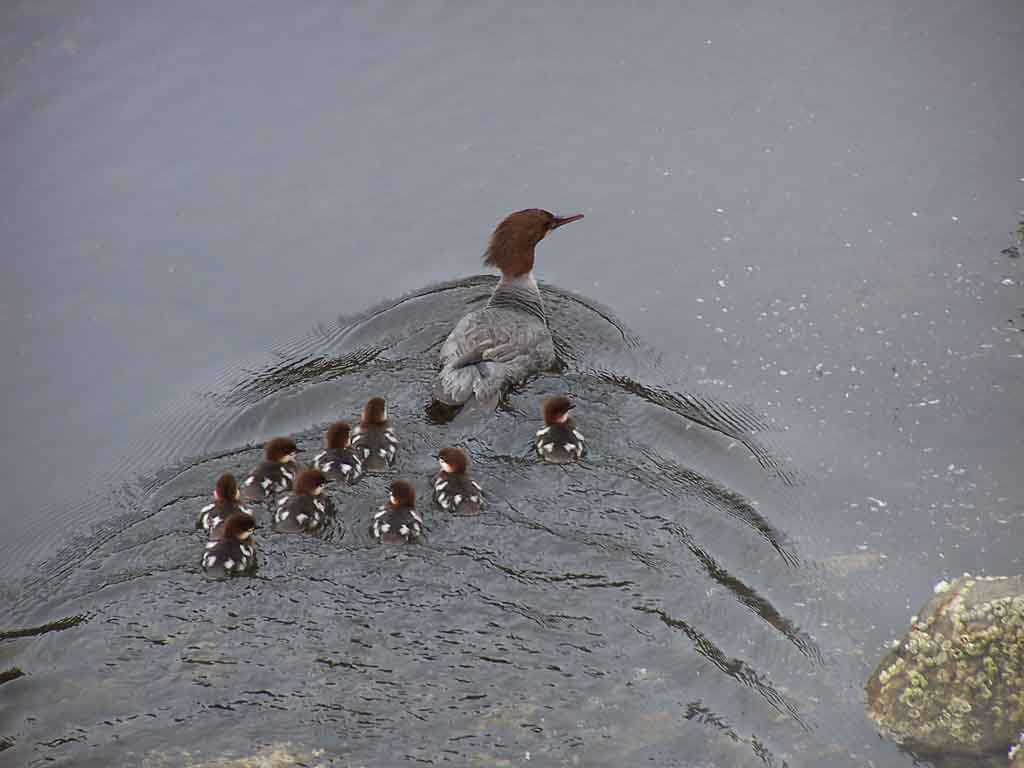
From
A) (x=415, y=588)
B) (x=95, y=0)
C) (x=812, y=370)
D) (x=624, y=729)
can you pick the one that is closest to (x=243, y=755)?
(x=415, y=588)

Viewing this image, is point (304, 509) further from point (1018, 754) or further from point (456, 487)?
point (1018, 754)

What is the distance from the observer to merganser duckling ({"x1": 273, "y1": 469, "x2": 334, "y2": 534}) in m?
6.28

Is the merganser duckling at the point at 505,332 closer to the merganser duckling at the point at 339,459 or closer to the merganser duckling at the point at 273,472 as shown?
the merganser duckling at the point at 339,459

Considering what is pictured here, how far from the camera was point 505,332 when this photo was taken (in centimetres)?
762

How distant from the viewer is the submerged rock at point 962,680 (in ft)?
17.0

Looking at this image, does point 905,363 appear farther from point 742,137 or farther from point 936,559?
point 742,137

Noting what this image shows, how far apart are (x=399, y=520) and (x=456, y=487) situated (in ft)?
1.23

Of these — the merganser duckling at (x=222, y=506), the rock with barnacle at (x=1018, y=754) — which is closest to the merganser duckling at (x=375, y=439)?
the merganser duckling at (x=222, y=506)

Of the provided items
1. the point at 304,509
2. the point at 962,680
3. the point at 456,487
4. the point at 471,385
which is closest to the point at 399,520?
the point at 456,487

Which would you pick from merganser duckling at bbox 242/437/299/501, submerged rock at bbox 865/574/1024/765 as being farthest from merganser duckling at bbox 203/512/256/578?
submerged rock at bbox 865/574/1024/765

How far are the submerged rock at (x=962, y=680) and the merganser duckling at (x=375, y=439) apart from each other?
290 centimetres

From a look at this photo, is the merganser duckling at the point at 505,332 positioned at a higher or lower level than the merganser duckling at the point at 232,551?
higher

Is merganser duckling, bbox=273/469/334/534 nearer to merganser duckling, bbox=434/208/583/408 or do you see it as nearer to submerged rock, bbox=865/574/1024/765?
merganser duckling, bbox=434/208/583/408

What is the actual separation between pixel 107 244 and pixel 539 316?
304 cm
